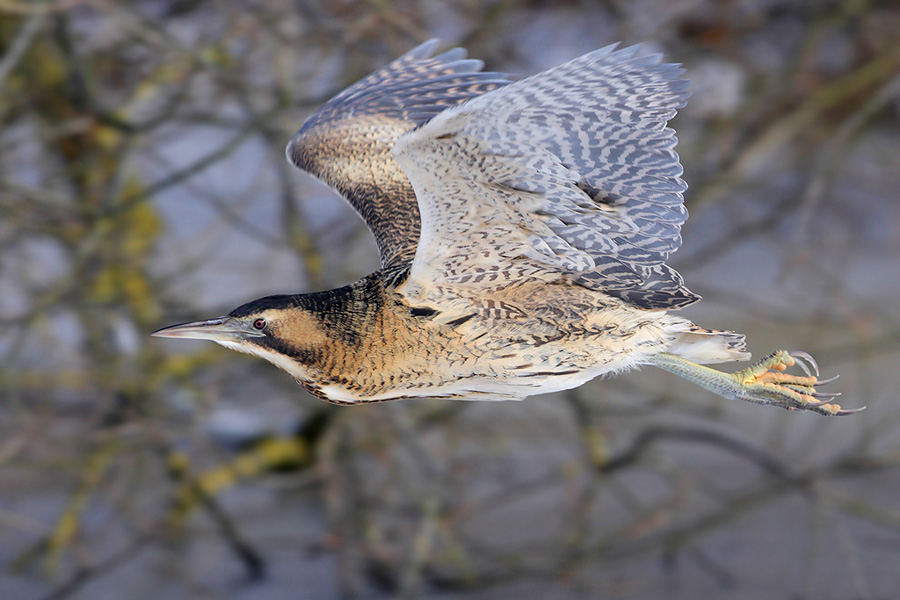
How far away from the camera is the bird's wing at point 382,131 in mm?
1930

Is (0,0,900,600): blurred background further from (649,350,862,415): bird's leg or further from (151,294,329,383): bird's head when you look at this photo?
(649,350,862,415): bird's leg

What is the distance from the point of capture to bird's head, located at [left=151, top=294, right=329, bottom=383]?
151 centimetres

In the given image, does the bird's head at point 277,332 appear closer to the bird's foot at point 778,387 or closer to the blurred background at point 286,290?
the bird's foot at point 778,387

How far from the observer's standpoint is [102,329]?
10.1 ft

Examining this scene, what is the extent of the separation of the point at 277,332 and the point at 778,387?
0.85m

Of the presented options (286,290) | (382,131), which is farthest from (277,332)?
(286,290)

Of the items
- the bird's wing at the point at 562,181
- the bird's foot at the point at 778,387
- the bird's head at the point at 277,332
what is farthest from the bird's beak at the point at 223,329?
the bird's foot at the point at 778,387

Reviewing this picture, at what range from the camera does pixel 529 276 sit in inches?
59.2

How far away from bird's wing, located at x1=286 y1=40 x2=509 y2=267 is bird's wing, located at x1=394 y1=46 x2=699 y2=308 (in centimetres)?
42

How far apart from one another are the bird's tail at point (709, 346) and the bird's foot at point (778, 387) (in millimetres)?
37

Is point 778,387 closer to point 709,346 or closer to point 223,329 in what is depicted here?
point 709,346

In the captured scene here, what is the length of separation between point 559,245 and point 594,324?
22 centimetres

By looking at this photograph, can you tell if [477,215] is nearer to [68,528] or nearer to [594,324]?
[594,324]

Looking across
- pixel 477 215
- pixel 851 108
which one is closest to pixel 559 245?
pixel 477 215
